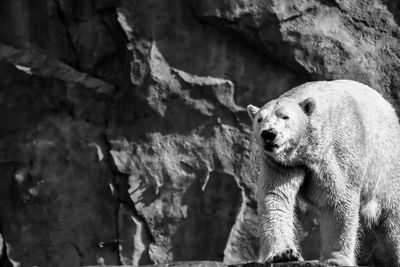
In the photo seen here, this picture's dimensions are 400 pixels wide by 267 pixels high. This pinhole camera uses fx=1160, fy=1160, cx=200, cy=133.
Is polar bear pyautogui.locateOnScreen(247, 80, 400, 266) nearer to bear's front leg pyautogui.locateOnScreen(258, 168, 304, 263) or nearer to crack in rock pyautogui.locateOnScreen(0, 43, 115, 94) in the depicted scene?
bear's front leg pyautogui.locateOnScreen(258, 168, 304, 263)

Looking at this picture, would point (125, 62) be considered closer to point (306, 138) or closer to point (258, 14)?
point (258, 14)

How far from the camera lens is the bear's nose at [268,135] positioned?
893 centimetres

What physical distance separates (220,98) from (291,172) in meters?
3.84

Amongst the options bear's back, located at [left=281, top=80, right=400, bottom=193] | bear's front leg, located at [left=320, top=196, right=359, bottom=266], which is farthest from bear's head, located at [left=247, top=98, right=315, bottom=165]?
bear's front leg, located at [left=320, top=196, right=359, bottom=266]

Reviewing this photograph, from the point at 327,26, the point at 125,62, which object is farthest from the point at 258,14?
the point at 125,62

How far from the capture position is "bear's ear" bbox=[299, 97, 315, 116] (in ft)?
30.1

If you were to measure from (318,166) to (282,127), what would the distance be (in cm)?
43

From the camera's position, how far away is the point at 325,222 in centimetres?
915

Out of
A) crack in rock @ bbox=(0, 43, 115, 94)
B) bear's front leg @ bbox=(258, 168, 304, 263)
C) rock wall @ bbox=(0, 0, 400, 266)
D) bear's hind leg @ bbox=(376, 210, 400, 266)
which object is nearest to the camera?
bear's front leg @ bbox=(258, 168, 304, 263)

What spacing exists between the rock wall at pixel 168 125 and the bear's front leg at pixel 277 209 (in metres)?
3.65

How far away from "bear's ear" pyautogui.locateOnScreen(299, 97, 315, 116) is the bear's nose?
402mm

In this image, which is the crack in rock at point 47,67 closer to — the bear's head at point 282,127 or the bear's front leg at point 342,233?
the bear's head at point 282,127

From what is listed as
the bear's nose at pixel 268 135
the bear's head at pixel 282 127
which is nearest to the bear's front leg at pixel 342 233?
the bear's head at pixel 282 127

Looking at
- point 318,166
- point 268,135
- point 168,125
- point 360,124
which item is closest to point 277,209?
point 318,166
